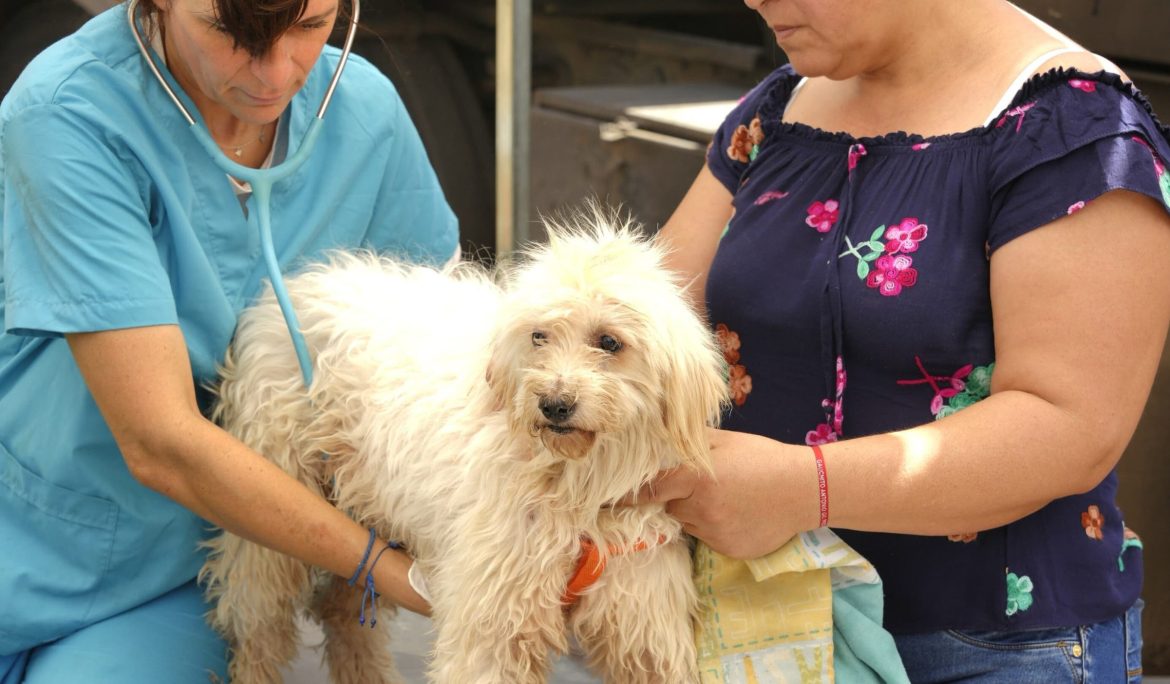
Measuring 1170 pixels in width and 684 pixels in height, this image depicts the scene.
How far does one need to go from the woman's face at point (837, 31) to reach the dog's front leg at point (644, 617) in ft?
2.43

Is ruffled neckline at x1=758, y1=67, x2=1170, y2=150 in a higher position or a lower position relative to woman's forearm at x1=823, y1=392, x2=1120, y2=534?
higher

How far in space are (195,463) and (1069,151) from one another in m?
1.31

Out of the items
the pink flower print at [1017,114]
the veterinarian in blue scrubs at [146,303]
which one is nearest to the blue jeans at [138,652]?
the veterinarian in blue scrubs at [146,303]

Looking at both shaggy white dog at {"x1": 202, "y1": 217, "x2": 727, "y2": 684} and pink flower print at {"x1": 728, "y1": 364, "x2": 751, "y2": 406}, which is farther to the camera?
pink flower print at {"x1": 728, "y1": 364, "x2": 751, "y2": 406}

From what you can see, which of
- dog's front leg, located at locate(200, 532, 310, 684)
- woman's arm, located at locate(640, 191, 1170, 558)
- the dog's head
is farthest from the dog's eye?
dog's front leg, located at locate(200, 532, 310, 684)

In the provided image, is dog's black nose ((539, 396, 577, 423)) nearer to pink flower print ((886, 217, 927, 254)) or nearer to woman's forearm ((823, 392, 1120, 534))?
woman's forearm ((823, 392, 1120, 534))

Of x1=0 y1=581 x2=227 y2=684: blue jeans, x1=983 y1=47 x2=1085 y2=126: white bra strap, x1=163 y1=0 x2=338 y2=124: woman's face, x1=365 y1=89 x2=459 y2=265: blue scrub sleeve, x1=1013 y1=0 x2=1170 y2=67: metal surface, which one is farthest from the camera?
x1=1013 y1=0 x2=1170 y2=67: metal surface

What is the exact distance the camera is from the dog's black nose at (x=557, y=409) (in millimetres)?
1401

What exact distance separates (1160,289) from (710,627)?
0.73 m

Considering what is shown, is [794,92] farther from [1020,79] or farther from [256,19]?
[256,19]

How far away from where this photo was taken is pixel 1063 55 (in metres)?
1.69

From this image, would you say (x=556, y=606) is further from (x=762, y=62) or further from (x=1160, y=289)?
(x=762, y=62)

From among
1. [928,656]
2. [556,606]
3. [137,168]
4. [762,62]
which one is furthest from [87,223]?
[762,62]

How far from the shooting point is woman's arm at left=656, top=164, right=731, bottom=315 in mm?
2059
